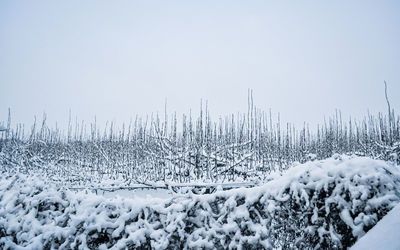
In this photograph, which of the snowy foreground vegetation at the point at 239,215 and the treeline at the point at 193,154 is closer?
the snowy foreground vegetation at the point at 239,215

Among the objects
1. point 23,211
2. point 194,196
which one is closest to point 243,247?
point 194,196

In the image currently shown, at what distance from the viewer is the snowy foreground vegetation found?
2121 mm

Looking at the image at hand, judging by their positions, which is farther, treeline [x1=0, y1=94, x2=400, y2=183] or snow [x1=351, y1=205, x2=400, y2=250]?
treeline [x1=0, y1=94, x2=400, y2=183]

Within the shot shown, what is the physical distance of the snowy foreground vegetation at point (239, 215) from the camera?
2.12m

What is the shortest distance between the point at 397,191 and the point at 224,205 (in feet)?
4.72

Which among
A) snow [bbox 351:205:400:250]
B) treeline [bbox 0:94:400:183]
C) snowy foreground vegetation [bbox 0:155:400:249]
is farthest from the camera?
treeline [bbox 0:94:400:183]

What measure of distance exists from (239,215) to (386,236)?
115cm

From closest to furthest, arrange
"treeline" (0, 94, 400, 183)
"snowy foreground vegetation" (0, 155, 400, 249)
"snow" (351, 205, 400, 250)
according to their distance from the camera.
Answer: "snow" (351, 205, 400, 250)
"snowy foreground vegetation" (0, 155, 400, 249)
"treeline" (0, 94, 400, 183)

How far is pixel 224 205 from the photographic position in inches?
101

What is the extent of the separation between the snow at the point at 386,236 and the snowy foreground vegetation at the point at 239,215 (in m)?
0.22

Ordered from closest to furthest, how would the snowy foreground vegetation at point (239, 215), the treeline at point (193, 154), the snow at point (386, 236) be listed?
the snow at point (386, 236), the snowy foreground vegetation at point (239, 215), the treeline at point (193, 154)

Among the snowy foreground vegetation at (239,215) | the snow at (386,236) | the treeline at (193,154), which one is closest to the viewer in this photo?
the snow at (386,236)

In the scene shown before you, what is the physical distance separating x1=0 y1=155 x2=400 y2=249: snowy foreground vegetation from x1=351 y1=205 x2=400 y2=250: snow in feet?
0.72

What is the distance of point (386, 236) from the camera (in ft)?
5.27
